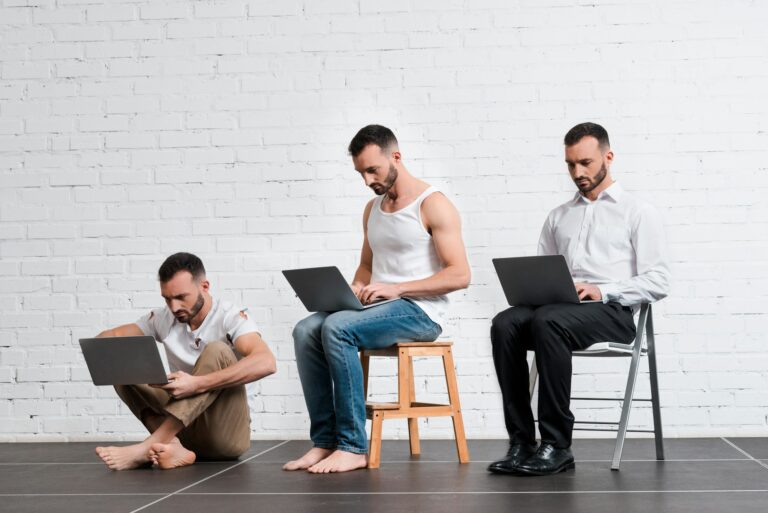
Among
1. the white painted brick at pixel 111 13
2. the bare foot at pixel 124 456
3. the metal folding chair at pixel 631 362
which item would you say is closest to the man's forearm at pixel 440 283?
the metal folding chair at pixel 631 362

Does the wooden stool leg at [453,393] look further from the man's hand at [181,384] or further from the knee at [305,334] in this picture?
the man's hand at [181,384]

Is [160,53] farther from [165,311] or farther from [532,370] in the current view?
[532,370]

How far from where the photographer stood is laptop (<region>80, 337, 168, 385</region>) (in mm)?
3059

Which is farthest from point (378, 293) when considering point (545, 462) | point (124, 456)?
point (124, 456)

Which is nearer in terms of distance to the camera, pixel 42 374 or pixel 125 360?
pixel 125 360

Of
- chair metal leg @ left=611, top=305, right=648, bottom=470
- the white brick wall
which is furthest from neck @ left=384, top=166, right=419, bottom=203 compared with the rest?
the white brick wall

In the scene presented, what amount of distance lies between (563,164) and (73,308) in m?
2.43

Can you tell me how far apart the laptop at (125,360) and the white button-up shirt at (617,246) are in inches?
58.1

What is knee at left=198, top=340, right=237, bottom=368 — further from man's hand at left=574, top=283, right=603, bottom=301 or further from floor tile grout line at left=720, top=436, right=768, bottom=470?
floor tile grout line at left=720, top=436, right=768, bottom=470

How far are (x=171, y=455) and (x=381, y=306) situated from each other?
882 mm

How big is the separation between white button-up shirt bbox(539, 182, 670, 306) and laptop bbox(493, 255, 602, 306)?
0.51 ft

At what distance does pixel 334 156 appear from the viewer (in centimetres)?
452

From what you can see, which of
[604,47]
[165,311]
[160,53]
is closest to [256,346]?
→ [165,311]

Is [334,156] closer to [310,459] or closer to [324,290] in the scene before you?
[324,290]
